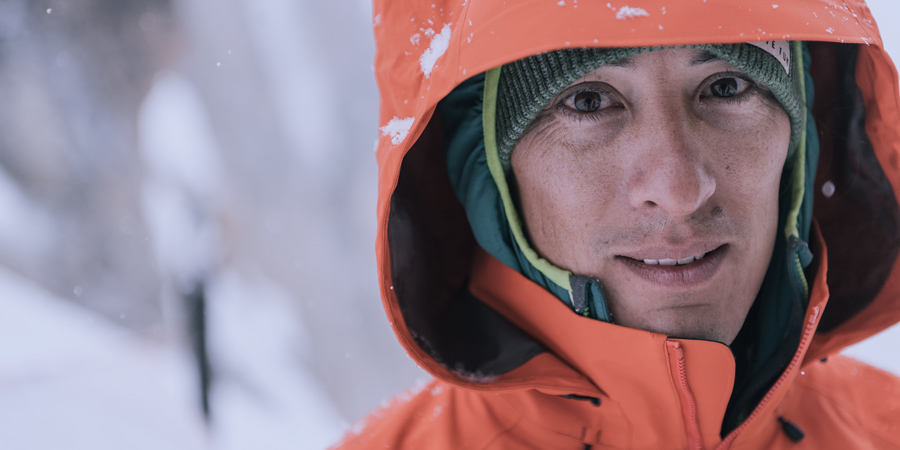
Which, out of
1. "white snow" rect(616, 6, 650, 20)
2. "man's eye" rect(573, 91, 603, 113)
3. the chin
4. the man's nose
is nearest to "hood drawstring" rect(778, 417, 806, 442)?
the chin

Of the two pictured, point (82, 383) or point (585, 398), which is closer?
point (585, 398)

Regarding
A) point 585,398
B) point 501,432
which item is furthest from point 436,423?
point 585,398

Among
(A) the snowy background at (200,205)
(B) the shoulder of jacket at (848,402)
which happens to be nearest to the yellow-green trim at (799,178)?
(B) the shoulder of jacket at (848,402)

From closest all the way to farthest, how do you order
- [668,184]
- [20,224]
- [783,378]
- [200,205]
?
1. [668,184]
2. [783,378]
3. [20,224]
4. [200,205]

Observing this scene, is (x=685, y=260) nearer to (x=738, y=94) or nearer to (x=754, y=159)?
(x=754, y=159)

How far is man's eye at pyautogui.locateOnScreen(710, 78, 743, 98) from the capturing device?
1206mm

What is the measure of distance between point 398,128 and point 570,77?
0.35 metres

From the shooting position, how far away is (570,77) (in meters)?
1.16

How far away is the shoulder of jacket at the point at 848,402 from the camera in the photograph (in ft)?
4.52

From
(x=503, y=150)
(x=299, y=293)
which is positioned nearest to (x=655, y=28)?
(x=503, y=150)

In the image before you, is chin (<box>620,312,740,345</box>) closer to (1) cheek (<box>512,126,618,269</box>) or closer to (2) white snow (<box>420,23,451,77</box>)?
(1) cheek (<box>512,126,618,269</box>)

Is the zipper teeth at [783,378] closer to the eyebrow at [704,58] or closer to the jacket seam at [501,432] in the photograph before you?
the jacket seam at [501,432]

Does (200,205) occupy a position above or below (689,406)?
below

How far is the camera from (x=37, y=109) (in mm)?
3887
